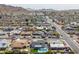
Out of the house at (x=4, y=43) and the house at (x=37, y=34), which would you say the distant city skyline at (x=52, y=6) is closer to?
the house at (x=37, y=34)

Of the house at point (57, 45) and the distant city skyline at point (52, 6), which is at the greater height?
the distant city skyline at point (52, 6)

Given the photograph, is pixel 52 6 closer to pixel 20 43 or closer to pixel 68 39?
pixel 68 39

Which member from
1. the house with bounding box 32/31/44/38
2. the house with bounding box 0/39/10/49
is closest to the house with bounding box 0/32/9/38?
the house with bounding box 0/39/10/49

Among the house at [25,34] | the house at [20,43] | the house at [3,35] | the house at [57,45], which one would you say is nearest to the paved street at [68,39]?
the house at [57,45]

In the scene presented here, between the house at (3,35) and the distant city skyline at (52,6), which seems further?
the house at (3,35)

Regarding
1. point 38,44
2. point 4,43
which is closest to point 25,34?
point 38,44

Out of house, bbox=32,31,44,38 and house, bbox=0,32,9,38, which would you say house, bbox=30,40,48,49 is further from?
house, bbox=0,32,9,38
